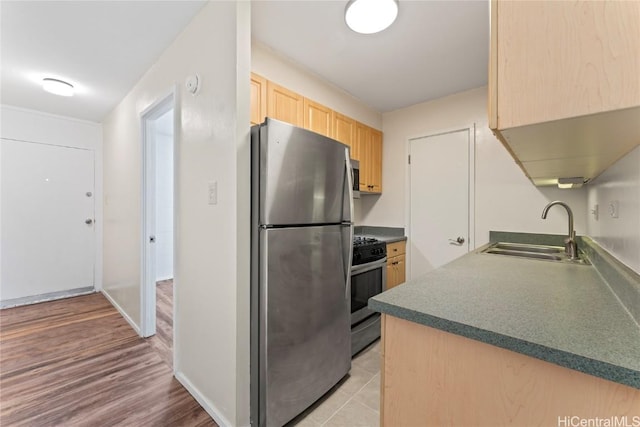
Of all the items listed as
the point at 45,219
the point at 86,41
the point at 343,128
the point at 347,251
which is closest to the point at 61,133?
the point at 45,219

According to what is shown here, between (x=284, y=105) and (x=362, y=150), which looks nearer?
(x=284, y=105)

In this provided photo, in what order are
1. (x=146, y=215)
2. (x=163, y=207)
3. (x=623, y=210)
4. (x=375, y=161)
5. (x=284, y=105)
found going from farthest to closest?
1. (x=163, y=207)
2. (x=375, y=161)
3. (x=146, y=215)
4. (x=284, y=105)
5. (x=623, y=210)

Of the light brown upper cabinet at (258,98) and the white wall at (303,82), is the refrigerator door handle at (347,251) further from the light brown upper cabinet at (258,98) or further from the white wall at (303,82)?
the white wall at (303,82)

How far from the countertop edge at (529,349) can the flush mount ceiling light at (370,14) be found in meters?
1.57

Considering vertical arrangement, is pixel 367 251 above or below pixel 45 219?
below

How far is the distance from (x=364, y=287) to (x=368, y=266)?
0.18 m

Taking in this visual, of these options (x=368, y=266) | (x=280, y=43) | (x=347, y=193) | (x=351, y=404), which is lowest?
(x=351, y=404)

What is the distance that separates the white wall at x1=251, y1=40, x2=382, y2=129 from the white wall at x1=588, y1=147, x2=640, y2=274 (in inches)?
78.7

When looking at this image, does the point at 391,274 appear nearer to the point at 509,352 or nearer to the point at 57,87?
the point at 509,352

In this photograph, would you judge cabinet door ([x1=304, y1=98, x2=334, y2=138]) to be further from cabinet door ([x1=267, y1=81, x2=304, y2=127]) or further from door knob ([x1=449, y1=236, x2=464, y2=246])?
door knob ([x1=449, y1=236, x2=464, y2=246])

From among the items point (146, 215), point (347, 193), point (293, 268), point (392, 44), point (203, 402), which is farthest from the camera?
point (146, 215)

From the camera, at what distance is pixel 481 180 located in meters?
2.65

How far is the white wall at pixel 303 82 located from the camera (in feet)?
6.53

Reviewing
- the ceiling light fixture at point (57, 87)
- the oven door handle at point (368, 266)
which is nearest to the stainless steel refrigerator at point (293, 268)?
the oven door handle at point (368, 266)
